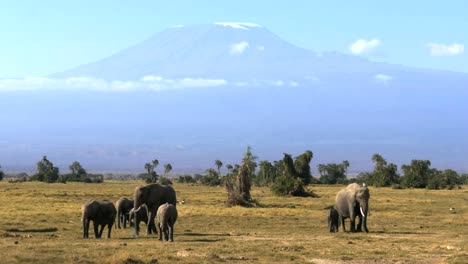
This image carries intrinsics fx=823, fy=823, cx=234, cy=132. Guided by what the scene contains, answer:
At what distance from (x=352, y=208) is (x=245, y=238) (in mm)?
6108

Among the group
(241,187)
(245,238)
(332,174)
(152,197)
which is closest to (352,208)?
(245,238)

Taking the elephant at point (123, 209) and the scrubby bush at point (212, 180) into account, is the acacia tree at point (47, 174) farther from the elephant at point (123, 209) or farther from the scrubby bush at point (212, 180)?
the elephant at point (123, 209)

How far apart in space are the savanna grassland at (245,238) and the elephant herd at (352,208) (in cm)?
89

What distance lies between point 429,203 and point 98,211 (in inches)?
1320

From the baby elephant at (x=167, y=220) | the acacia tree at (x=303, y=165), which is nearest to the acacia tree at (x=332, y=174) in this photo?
the acacia tree at (x=303, y=165)

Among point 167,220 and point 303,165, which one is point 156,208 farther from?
point 303,165

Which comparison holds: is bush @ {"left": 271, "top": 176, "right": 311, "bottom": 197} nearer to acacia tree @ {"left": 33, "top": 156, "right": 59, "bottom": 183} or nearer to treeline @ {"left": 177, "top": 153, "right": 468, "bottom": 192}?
treeline @ {"left": 177, "top": 153, "right": 468, "bottom": 192}

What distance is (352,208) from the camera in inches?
1385

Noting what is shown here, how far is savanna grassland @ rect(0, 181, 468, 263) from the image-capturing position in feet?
81.2

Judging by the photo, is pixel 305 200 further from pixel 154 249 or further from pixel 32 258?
pixel 32 258

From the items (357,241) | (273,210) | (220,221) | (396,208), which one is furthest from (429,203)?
(357,241)

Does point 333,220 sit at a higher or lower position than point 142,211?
lower

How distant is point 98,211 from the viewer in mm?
31266

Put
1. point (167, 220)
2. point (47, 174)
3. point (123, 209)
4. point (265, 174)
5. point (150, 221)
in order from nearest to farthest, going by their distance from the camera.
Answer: point (167, 220) → point (150, 221) → point (123, 209) → point (265, 174) → point (47, 174)
